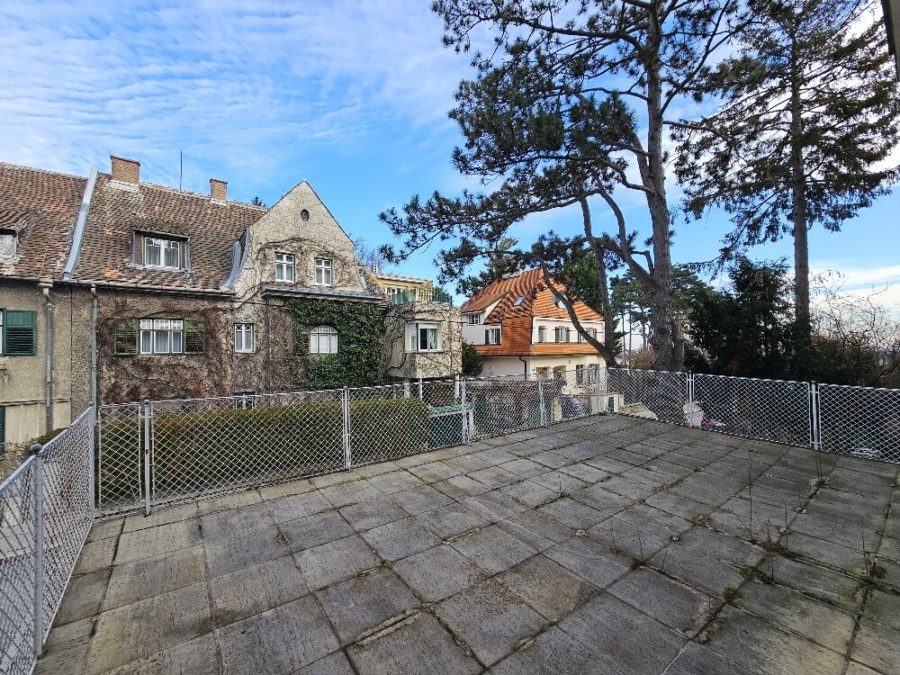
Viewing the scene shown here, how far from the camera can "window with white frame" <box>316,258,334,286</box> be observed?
14.8 metres

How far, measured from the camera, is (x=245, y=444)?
225 inches

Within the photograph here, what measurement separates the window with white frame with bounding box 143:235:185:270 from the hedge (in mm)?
8783

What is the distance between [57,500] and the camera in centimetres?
265

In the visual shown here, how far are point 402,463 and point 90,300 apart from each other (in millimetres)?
11575

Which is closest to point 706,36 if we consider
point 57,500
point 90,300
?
point 57,500

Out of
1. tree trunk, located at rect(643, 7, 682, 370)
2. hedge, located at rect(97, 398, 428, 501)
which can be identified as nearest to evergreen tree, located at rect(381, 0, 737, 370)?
tree trunk, located at rect(643, 7, 682, 370)

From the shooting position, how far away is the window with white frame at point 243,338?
12.8m

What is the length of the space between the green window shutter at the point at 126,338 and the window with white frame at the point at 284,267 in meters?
4.51

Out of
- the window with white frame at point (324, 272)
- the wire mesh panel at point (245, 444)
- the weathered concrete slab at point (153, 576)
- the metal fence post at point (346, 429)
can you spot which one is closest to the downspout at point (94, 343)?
the window with white frame at point (324, 272)

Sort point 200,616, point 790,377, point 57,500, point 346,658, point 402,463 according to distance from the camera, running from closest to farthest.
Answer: point 346,658 → point 200,616 → point 57,500 → point 402,463 → point 790,377

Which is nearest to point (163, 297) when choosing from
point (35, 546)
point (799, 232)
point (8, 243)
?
point (8, 243)

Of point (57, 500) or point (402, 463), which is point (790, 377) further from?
point (57, 500)

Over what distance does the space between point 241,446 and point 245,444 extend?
6 centimetres

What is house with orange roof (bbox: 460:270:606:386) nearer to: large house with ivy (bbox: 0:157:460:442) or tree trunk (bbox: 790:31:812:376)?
large house with ivy (bbox: 0:157:460:442)
